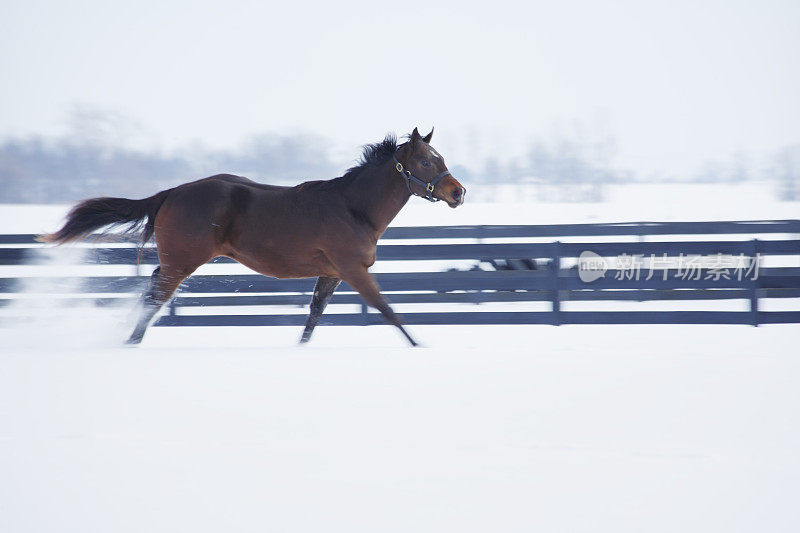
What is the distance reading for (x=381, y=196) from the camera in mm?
5988

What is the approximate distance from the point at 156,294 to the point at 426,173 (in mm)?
2309

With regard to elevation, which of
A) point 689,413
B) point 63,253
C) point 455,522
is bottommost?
point 455,522

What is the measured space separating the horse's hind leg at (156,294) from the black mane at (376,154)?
1563mm

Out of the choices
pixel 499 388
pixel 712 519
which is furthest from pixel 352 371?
pixel 712 519

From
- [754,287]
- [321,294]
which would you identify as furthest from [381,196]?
[754,287]

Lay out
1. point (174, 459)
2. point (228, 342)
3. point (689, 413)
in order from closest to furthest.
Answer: point (174, 459) < point (689, 413) < point (228, 342)

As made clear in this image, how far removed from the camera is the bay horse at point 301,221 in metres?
5.90

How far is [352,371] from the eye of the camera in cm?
503

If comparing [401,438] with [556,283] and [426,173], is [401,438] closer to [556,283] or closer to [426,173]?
[426,173]

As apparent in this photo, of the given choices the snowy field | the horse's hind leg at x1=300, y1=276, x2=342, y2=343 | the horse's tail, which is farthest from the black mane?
the horse's tail

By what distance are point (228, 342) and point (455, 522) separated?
4.67 m

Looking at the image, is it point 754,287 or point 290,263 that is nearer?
point 290,263

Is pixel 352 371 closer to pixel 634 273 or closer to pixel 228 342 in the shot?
pixel 228 342

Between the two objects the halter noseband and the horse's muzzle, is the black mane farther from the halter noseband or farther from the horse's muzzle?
the horse's muzzle
